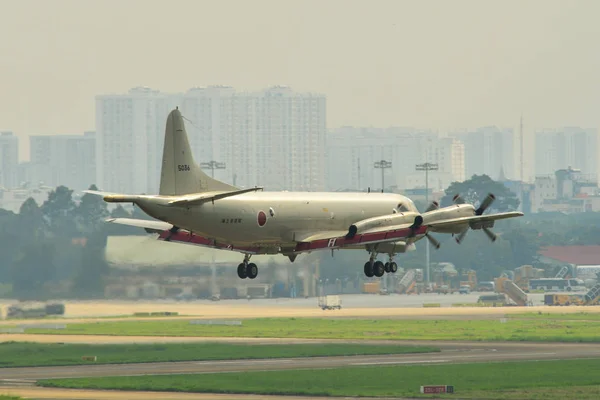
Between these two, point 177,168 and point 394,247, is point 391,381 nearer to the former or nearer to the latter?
point 394,247

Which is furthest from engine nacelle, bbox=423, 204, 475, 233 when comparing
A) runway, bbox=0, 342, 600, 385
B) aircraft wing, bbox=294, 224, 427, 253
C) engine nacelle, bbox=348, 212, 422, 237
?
runway, bbox=0, 342, 600, 385

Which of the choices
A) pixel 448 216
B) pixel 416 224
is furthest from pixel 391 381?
pixel 416 224

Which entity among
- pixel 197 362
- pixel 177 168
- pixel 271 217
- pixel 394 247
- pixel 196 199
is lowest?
pixel 197 362

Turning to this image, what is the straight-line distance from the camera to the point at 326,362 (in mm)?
176125

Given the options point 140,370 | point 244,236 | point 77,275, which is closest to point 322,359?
point 140,370

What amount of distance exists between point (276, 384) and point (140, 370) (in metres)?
18.5

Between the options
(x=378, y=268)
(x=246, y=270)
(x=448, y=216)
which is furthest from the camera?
(x=448, y=216)

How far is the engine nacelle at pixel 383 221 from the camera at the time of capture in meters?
108

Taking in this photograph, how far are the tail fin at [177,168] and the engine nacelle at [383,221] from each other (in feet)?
29.8

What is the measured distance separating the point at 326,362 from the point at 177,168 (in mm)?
73678

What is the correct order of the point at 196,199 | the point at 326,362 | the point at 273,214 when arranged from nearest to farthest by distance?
the point at 196,199
the point at 273,214
the point at 326,362

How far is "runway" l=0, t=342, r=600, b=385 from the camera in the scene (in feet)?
552

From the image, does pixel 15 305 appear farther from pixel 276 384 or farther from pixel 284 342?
pixel 276 384

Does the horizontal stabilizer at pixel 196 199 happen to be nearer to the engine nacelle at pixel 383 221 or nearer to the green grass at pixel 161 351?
the engine nacelle at pixel 383 221
